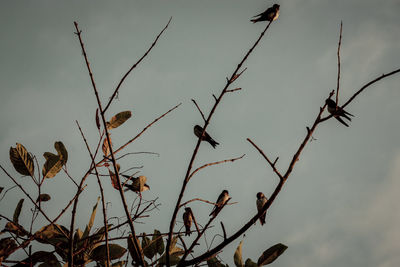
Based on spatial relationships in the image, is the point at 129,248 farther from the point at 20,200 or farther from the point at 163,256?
the point at 20,200

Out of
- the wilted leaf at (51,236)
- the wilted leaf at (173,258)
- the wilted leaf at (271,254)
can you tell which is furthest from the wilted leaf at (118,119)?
the wilted leaf at (271,254)

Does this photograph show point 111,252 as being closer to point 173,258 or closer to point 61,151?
point 173,258

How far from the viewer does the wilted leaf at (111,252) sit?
2256 mm

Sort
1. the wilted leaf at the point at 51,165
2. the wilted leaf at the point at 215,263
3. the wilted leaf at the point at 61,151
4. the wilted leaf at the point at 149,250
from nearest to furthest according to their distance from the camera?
the wilted leaf at the point at 51,165 < the wilted leaf at the point at 61,151 < the wilted leaf at the point at 149,250 < the wilted leaf at the point at 215,263

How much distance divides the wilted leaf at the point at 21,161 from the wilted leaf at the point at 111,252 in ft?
2.34

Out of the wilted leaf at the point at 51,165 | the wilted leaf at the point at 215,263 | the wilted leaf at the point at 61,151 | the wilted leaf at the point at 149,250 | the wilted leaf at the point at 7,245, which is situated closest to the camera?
the wilted leaf at the point at 7,245

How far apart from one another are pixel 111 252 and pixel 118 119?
0.93m

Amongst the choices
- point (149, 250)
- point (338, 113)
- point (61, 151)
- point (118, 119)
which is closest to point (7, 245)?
point (61, 151)

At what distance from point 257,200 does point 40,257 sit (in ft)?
21.4

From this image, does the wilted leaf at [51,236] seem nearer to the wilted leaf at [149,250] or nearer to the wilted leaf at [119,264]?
the wilted leaf at [119,264]

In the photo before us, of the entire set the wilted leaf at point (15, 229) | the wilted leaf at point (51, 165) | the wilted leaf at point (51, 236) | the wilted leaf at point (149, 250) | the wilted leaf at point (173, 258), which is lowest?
the wilted leaf at point (173, 258)

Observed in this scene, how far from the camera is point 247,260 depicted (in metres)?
2.22

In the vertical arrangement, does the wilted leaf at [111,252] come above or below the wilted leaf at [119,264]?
above

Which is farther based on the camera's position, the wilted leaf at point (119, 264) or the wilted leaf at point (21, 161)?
the wilted leaf at point (119, 264)
